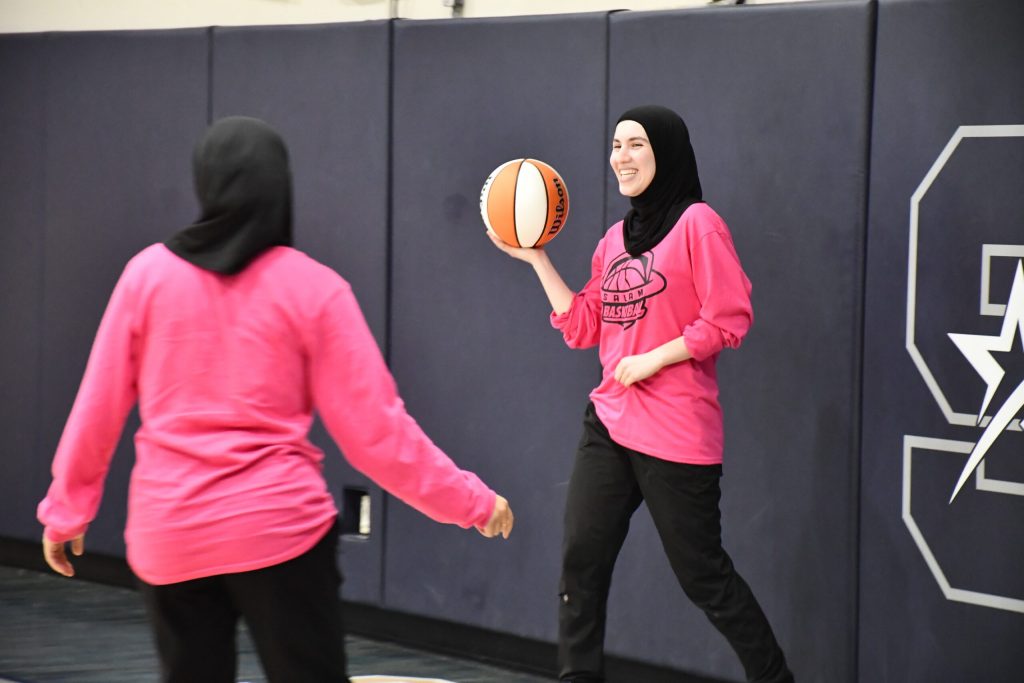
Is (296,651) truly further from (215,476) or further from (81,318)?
(81,318)

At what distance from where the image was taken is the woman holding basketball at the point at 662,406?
3.79 m

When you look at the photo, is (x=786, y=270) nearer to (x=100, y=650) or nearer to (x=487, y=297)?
(x=487, y=297)

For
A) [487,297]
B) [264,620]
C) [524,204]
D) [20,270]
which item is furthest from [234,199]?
[20,270]

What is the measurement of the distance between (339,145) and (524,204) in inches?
50.6

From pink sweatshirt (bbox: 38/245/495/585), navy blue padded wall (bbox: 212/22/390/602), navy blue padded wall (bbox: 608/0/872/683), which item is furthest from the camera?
navy blue padded wall (bbox: 212/22/390/602)

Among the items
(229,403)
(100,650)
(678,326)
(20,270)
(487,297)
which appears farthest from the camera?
(20,270)

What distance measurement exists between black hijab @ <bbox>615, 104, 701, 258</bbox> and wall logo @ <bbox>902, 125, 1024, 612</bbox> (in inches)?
23.5

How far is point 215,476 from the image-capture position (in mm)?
2543

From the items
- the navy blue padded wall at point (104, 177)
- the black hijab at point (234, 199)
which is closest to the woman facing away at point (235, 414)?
the black hijab at point (234, 199)

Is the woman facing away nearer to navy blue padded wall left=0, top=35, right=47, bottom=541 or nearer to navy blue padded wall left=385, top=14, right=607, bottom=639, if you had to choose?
navy blue padded wall left=385, top=14, right=607, bottom=639

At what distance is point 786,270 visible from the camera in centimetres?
420

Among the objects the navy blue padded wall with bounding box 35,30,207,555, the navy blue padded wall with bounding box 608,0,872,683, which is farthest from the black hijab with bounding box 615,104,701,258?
the navy blue padded wall with bounding box 35,30,207,555

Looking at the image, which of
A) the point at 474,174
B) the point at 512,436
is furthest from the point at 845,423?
the point at 474,174

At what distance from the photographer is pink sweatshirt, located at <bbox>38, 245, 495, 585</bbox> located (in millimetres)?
2545
